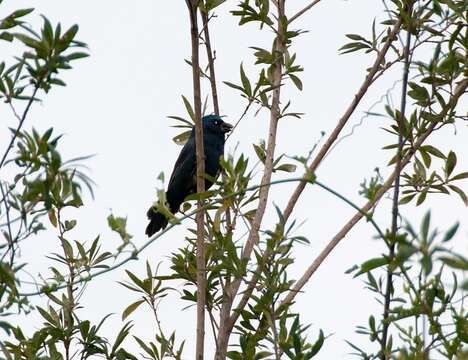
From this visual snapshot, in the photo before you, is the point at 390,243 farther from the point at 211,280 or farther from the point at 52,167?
the point at 211,280

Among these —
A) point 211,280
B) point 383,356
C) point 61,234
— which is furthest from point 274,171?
point 383,356

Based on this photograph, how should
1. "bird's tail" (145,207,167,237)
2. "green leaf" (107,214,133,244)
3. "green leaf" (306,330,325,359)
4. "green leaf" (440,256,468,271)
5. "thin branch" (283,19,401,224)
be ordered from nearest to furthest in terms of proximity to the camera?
"green leaf" (440,256,468,271), "green leaf" (107,214,133,244), "green leaf" (306,330,325,359), "thin branch" (283,19,401,224), "bird's tail" (145,207,167,237)

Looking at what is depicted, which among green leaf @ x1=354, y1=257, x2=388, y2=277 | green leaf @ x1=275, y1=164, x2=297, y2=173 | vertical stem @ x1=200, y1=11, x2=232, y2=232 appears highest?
vertical stem @ x1=200, y1=11, x2=232, y2=232

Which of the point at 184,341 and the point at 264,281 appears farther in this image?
the point at 184,341

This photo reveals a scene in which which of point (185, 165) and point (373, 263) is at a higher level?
point (185, 165)

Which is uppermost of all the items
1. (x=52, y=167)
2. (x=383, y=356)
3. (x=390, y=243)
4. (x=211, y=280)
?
(x=211, y=280)

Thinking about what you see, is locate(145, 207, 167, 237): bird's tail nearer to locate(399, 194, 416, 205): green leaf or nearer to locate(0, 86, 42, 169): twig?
locate(399, 194, 416, 205): green leaf

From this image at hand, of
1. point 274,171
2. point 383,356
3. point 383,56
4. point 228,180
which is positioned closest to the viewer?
point 383,356

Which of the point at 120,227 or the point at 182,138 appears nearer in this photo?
the point at 120,227

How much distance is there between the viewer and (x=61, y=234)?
14.4ft

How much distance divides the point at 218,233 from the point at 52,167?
151 cm

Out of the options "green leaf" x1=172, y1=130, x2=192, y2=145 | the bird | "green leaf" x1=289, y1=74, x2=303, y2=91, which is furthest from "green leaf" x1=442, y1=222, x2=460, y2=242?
the bird

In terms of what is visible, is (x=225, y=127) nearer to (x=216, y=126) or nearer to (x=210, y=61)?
(x=216, y=126)

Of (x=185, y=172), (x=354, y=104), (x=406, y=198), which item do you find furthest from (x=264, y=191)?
(x=185, y=172)
